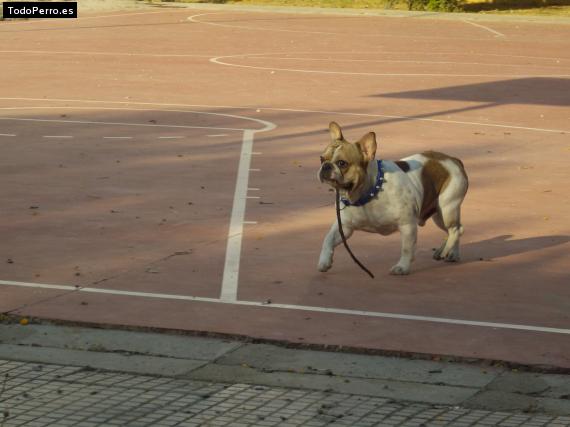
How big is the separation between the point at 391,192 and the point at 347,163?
0.51m

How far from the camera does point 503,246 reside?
12469mm

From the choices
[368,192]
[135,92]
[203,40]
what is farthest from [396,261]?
[203,40]

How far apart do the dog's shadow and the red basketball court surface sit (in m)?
0.04

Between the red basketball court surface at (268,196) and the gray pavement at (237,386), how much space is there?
0.38m

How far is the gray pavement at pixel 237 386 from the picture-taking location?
7523mm

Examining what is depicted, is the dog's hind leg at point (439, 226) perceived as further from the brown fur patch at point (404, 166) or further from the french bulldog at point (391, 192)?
the brown fur patch at point (404, 166)

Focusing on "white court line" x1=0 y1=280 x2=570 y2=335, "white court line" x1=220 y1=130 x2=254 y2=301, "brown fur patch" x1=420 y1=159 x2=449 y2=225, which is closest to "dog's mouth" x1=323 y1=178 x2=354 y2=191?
"brown fur patch" x1=420 y1=159 x2=449 y2=225

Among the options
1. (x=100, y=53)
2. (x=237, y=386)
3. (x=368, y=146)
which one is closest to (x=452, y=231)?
(x=368, y=146)

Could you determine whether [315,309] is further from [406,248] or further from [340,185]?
[406,248]

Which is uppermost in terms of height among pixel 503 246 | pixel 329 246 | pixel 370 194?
pixel 370 194

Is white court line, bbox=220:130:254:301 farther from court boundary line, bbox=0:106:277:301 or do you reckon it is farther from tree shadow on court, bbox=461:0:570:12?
tree shadow on court, bbox=461:0:570:12

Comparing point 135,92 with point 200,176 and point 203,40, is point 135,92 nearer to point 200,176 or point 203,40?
point 200,176

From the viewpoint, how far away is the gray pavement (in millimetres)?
7523

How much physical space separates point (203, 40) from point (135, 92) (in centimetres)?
1160
